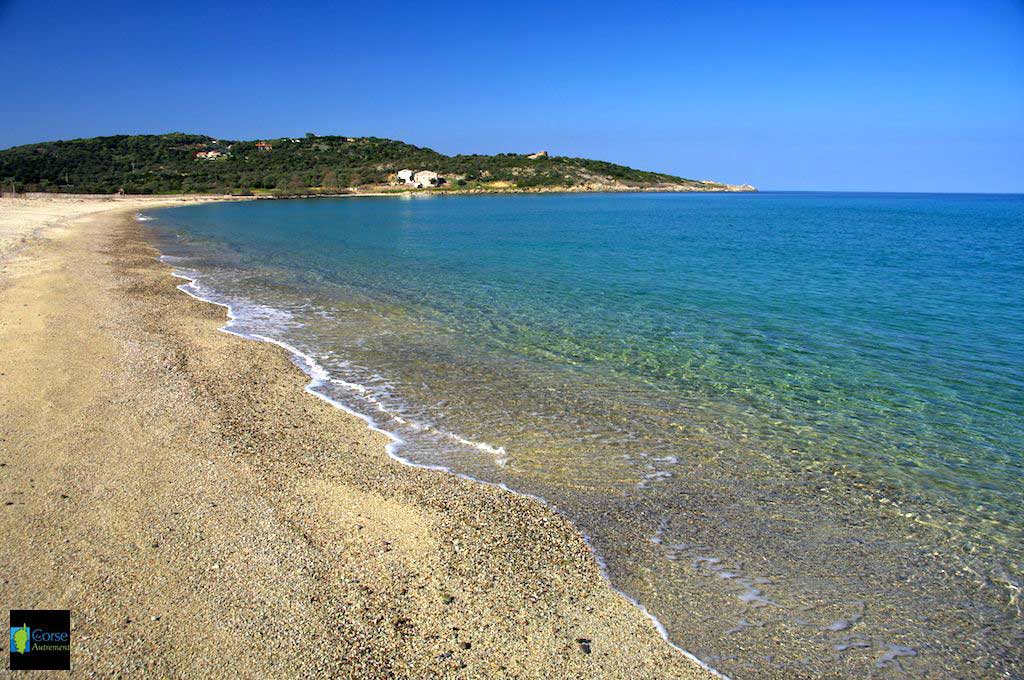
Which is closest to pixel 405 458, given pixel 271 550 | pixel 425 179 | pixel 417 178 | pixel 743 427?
pixel 271 550

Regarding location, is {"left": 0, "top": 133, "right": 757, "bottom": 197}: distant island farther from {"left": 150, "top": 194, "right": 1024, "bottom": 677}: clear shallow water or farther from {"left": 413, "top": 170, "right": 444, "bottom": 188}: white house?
{"left": 150, "top": 194, "right": 1024, "bottom": 677}: clear shallow water

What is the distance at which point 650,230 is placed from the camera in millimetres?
48000

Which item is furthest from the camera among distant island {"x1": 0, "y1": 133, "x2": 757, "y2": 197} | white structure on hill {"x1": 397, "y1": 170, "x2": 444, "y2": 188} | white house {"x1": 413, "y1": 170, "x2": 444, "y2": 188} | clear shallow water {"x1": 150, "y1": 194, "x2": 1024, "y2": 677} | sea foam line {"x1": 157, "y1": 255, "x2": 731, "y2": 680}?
white house {"x1": 413, "y1": 170, "x2": 444, "y2": 188}

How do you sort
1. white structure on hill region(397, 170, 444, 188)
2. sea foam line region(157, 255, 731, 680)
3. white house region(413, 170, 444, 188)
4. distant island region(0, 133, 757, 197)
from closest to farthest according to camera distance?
sea foam line region(157, 255, 731, 680) → distant island region(0, 133, 757, 197) → white structure on hill region(397, 170, 444, 188) → white house region(413, 170, 444, 188)

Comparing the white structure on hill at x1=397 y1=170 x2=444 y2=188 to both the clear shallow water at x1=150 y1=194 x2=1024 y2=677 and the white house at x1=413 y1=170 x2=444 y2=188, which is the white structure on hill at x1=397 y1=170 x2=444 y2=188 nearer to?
the white house at x1=413 y1=170 x2=444 y2=188

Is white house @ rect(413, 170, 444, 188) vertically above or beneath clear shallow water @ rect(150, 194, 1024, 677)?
above

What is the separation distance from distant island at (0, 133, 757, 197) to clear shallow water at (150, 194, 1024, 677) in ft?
332

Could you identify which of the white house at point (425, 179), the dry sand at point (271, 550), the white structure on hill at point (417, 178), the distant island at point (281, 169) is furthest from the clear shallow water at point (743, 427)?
the white house at point (425, 179)

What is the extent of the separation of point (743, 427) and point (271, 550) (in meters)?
5.93

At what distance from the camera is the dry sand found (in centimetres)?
383

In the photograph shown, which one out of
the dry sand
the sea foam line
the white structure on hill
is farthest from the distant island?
the dry sand

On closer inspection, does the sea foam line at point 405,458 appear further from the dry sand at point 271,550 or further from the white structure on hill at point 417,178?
the white structure on hill at point 417,178

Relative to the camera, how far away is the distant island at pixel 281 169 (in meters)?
110

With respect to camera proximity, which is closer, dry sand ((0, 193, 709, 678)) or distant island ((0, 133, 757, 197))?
dry sand ((0, 193, 709, 678))
